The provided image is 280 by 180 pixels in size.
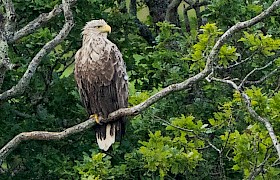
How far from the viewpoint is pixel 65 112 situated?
9859 mm

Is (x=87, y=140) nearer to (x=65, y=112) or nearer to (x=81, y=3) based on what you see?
(x=65, y=112)

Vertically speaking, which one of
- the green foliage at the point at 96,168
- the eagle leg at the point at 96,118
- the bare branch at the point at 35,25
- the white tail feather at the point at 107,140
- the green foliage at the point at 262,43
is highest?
the bare branch at the point at 35,25

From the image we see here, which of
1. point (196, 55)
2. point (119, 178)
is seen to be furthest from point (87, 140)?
point (196, 55)

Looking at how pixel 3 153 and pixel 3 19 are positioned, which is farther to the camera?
pixel 3 19

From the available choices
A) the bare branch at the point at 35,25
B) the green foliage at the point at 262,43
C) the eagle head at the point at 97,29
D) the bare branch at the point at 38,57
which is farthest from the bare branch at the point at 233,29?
the eagle head at the point at 97,29

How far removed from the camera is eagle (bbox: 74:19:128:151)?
7.96 m

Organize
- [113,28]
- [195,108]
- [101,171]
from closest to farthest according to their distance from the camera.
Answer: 1. [101,171]
2. [195,108]
3. [113,28]

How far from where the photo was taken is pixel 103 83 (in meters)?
8.02

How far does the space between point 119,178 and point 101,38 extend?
1.48 meters

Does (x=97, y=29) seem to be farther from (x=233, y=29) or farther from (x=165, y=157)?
(x=233, y=29)

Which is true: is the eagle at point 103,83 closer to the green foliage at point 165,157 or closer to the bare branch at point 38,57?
the green foliage at point 165,157

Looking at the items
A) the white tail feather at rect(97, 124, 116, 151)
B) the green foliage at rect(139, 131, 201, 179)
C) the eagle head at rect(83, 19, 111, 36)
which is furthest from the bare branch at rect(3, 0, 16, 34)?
the green foliage at rect(139, 131, 201, 179)

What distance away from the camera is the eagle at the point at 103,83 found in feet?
26.1

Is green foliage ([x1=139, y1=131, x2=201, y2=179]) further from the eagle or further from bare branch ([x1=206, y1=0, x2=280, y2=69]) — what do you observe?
bare branch ([x1=206, y1=0, x2=280, y2=69])
